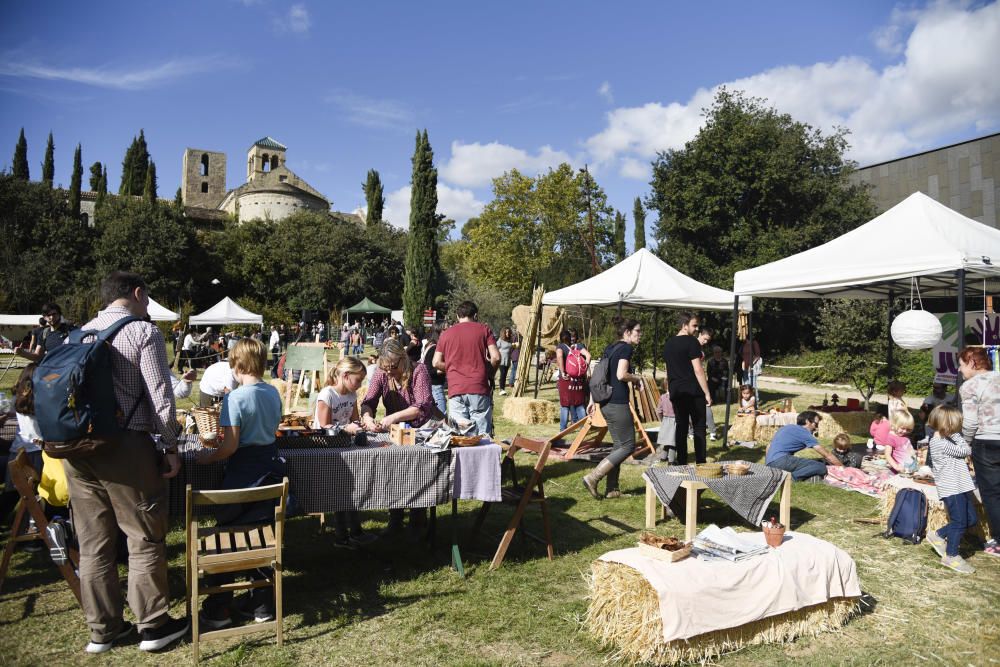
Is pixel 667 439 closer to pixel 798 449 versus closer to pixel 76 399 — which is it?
pixel 798 449

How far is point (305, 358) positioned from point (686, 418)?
608 centimetres

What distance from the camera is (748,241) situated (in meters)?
26.7

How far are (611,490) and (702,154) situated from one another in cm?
2372

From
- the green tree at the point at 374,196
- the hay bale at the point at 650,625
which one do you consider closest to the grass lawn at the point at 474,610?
the hay bale at the point at 650,625

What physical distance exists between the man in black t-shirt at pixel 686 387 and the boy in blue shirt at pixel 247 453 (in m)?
4.45

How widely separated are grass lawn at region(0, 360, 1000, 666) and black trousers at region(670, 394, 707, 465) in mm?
1554

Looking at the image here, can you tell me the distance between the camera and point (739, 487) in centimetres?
512

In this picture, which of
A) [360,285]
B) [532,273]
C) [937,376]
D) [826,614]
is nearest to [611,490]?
[826,614]

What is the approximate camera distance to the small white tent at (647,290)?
37.2 feet

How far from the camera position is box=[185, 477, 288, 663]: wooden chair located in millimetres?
3146

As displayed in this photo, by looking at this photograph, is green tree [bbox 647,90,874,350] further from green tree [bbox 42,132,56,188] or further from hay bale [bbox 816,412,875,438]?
green tree [bbox 42,132,56,188]

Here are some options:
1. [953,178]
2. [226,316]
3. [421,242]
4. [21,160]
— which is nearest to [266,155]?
[21,160]

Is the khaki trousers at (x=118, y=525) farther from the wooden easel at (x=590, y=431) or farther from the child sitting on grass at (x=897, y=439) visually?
the child sitting on grass at (x=897, y=439)

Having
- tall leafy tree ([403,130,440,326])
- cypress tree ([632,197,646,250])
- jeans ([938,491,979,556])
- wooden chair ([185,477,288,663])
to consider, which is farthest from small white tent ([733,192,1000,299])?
cypress tree ([632,197,646,250])
